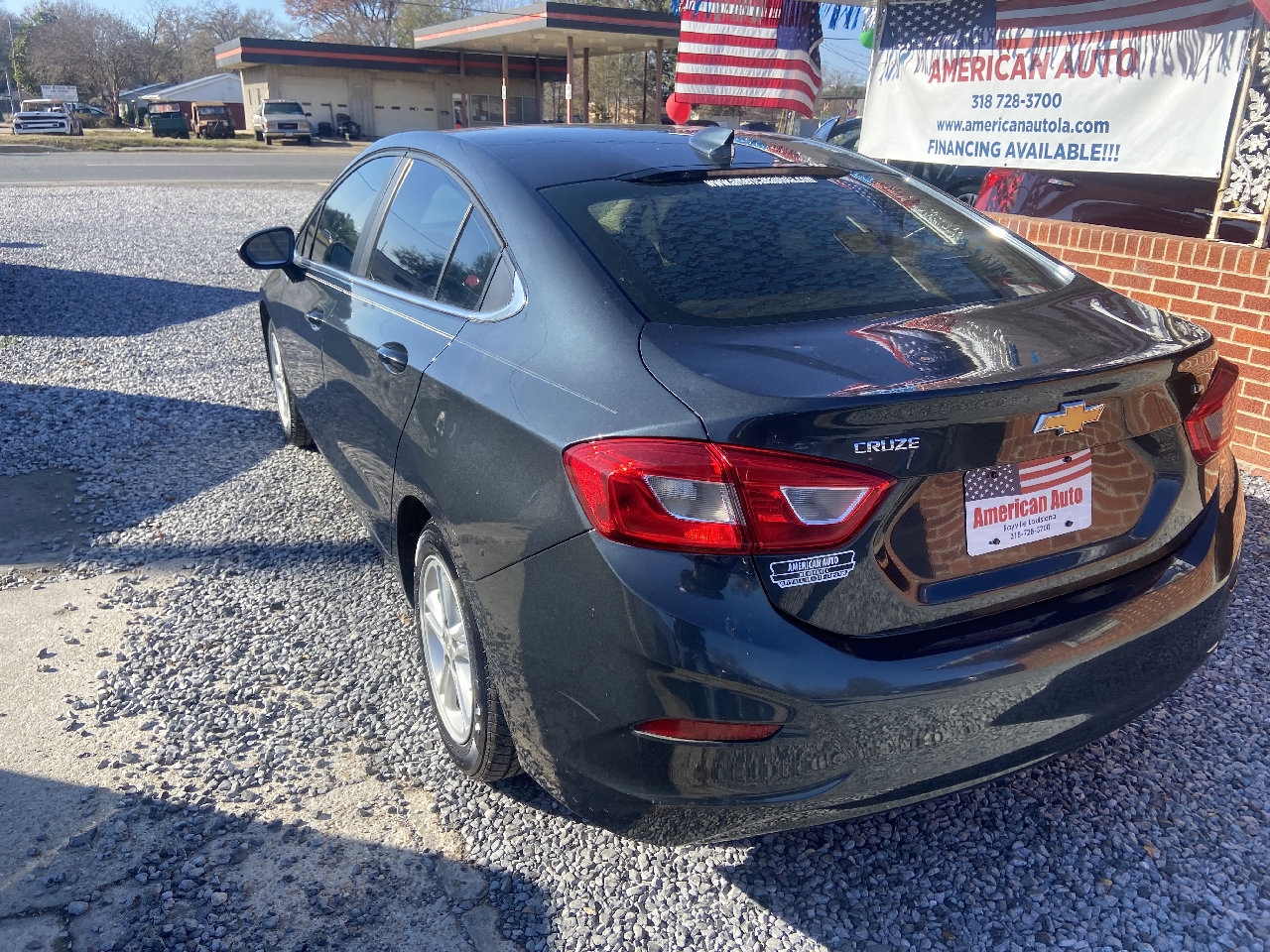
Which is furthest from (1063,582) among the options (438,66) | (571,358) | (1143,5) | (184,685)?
(438,66)

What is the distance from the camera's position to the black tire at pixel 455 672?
8.16 ft

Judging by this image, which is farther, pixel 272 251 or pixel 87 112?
pixel 87 112

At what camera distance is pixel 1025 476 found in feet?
6.61

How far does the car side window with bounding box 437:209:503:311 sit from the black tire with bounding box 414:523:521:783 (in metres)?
0.63

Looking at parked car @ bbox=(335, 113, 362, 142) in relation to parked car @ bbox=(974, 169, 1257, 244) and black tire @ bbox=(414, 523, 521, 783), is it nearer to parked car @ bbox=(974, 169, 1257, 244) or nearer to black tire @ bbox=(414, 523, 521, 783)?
parked car @ bbox=(974, 169, 1257, 244)

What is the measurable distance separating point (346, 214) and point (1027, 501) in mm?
2902

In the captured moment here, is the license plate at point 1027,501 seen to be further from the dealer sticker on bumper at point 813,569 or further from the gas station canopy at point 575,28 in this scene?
the gas station canopy at point 575,28

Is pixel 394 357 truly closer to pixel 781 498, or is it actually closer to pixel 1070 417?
pixel 781 498

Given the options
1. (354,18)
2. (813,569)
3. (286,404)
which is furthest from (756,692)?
(354,18)

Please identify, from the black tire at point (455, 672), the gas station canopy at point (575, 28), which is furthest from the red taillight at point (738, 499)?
the gas station canopy at point (575, 28)

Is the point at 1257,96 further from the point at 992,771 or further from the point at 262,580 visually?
the point at 262,580

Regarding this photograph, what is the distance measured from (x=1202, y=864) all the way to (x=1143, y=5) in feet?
16.6

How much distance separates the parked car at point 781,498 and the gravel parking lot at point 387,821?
36 centimetres

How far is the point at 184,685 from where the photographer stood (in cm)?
327
